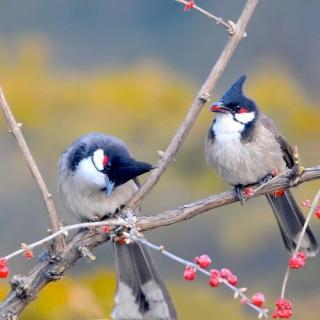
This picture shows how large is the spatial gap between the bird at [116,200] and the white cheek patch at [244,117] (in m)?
0.49

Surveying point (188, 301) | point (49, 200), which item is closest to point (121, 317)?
point (49, 200)

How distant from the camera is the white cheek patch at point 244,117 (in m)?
4.46

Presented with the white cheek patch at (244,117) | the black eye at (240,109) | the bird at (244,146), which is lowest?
the bird at (244,146)

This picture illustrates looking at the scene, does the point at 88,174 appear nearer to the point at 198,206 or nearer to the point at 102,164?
the point at 102,164

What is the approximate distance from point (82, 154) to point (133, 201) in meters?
0.73

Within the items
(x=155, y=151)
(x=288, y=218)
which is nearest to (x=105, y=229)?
(x=288, y=218)

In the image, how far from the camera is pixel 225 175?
4473 millimetres

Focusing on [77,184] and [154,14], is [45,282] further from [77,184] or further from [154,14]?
[154,14]

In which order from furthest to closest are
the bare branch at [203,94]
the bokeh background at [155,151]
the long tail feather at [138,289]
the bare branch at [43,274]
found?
the bokeh background at [155,151]
the long tail feather at [138,289]
the bare branch at [203,94]
the bare branch at [43,274]

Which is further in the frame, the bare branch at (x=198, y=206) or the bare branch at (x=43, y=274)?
the bare branch at (x=198, y=206)

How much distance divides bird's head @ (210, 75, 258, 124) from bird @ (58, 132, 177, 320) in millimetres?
447

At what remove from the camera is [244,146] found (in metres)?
4.47

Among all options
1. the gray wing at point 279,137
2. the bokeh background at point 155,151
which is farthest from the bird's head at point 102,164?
the bokeh background at point 155,151

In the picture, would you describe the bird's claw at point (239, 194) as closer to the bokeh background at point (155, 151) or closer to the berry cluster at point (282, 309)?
the berry cluster at point (282, 309)
